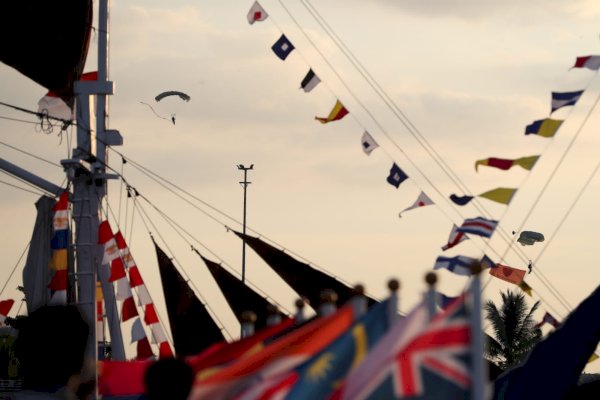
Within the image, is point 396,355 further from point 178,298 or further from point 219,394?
point 178,298

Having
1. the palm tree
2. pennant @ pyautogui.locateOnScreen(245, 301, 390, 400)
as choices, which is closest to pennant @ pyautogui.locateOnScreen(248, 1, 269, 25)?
pennant @ pyautogui.locateOnScreen(245, 301, 390, 400)

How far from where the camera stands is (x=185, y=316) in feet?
92.5

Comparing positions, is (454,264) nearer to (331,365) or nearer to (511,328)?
(331,365)

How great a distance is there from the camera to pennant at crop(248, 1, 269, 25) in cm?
2454

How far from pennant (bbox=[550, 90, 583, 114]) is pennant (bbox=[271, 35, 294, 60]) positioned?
9483 mm

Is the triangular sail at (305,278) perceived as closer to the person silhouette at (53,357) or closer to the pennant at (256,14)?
the pennant at (256,14)

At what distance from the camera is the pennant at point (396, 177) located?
23172mm

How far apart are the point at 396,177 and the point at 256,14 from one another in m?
3.77

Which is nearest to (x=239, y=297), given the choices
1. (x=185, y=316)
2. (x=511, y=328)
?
(x=185, y=316)

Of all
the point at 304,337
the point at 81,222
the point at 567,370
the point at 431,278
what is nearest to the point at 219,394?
the point at 304,337

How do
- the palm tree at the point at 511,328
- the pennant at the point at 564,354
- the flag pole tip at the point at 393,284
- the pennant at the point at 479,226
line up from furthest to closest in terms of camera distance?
the palm tree at the point at 511,328 → the pennant at the point at 479,226 → the pennant at the point at 564,354 → the flag pole tip at the point at 393,284

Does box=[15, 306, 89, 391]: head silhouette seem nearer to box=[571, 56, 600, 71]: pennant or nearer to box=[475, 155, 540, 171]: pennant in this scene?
box=[475, 155, 540, 171]: pennant

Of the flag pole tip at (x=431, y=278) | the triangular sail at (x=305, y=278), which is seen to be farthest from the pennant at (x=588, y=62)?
the triangular sail at (x=305, y=278)

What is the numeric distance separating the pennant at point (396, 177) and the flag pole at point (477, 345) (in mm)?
13873
